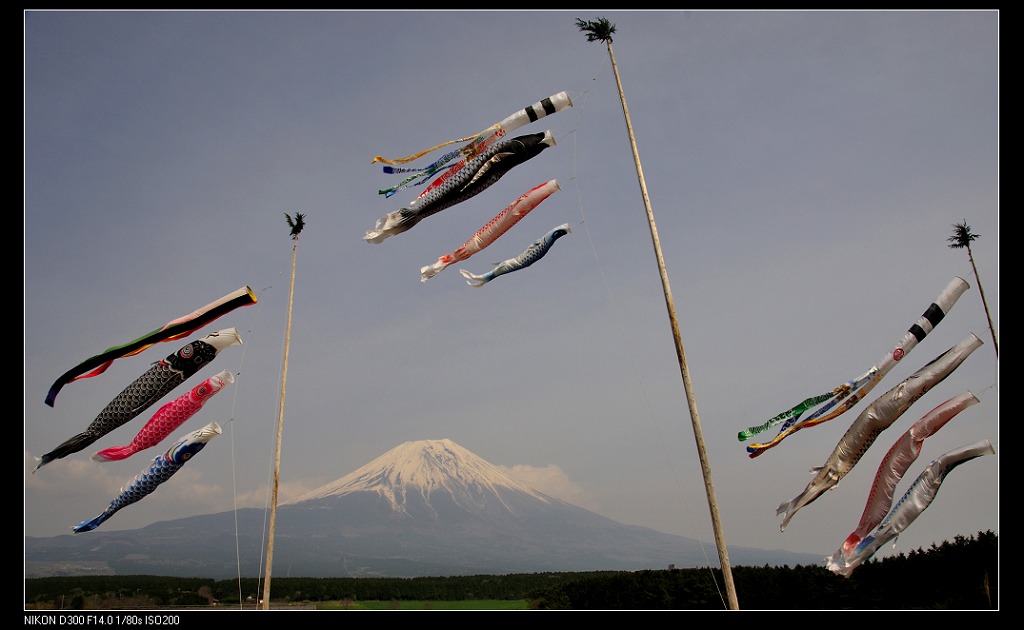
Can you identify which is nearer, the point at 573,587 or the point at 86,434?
the point at 86,434

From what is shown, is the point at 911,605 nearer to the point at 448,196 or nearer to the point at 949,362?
the point at 949,362

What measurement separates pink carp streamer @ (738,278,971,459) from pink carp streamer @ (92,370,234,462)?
1180 cm

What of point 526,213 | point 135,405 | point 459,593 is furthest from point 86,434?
point 459,593

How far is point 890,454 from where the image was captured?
42.5 feet

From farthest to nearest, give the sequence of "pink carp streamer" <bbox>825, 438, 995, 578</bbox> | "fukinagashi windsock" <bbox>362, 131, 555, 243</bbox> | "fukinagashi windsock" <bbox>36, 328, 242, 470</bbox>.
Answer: "fukinagashi windsock" <bbox>36, 328, 242, 470</bbox>
"fukinagashi windsock" <bbox>362, 131, 555, 243</bbox>
"pink carp streamer" <bbox>825, 438, 995, 578</bbox>

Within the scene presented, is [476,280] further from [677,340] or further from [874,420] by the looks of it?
[874,420]

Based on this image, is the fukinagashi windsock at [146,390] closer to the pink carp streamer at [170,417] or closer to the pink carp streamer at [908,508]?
the pink carp streamer at [170,417]

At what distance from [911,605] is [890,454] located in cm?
627

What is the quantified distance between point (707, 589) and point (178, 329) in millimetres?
19019

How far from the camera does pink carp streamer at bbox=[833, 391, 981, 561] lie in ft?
41.4

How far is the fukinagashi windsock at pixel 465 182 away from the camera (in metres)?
13.8

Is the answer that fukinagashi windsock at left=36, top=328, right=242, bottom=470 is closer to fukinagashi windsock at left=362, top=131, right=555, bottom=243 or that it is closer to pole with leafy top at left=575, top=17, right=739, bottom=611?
fukinagashi windsock at left=362, top=131, right=555, bottom=243

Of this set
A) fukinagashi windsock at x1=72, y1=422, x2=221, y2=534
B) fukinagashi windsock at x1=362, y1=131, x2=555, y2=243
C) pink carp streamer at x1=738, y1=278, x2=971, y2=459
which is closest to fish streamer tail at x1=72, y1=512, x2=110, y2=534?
fukinagashi windsock at x1=72, y1=422, x2=221, y2=534

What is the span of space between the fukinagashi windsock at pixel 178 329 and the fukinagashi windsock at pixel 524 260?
5.20 meters
